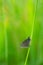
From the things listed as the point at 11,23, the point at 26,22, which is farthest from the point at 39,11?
the point at 11,23

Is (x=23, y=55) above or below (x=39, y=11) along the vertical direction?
below

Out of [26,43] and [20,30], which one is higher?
[20,30]

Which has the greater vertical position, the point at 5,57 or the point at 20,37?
the point at 20,37

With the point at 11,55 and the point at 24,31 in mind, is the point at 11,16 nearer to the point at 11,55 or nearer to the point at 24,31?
the point at 24,31

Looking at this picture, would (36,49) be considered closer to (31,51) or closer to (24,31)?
(31,51)

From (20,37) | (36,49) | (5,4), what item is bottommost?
(36,49)

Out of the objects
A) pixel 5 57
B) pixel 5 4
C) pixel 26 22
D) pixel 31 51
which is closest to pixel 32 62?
pixel 31 51
